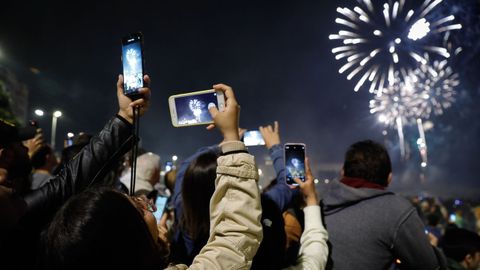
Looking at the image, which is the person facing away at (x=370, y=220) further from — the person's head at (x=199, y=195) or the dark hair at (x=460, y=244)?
the dark hair at (x=460, y=244)

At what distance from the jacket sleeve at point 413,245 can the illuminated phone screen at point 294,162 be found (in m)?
0.85

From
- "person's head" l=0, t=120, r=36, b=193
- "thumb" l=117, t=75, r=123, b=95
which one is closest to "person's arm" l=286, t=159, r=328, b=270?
"thumb" l=117, t=75, r=123, b=95

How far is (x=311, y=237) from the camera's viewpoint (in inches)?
95.9

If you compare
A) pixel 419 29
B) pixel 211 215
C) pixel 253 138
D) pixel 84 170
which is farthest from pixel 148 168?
pixel 419 29

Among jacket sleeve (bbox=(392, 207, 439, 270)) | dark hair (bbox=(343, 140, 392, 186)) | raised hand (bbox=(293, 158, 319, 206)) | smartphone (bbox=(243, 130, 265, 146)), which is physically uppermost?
smartphone (bbox=(243, 130, 265, 146))

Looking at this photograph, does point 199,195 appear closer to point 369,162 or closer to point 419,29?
point 369,162

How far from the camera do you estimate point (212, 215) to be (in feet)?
5.54

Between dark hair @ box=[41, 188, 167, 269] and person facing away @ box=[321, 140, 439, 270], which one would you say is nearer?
dark hair @ box=[41, 188, 167, 269]

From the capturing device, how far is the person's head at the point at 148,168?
173 inches

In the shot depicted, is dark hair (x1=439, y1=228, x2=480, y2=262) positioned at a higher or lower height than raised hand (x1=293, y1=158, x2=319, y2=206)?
lower

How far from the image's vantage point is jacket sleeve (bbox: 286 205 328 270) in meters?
2.20

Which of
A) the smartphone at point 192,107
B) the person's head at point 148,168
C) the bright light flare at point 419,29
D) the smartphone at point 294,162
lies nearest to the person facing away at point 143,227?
the smartphone at point 192,107

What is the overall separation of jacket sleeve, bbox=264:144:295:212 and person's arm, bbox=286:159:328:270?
147 millimetres

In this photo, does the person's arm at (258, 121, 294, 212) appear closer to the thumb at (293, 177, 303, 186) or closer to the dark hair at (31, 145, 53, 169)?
the thumb at (293, 177, 303, 186)
